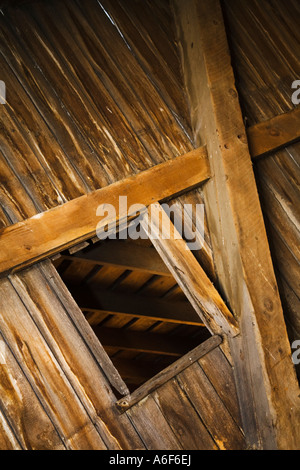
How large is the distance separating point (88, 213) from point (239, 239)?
0.85 metres

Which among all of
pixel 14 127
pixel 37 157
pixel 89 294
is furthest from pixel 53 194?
pixel 89 294

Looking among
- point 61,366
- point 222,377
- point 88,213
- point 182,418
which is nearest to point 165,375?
point 182,418

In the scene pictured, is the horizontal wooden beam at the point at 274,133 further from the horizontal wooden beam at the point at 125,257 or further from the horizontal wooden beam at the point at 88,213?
the horizontal wooden beam at the point at 125,257

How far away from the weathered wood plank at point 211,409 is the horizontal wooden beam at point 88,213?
0.91m

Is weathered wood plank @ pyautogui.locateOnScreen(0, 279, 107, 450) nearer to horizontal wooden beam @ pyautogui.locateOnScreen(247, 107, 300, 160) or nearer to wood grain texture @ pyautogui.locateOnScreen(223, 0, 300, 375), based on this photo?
wood grain texture @ pyautogui.locateOnScreen(223, 0, 300, 375)

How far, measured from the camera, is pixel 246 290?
3004 millimetres

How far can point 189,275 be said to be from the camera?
306cm

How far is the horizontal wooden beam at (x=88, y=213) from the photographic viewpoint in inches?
107

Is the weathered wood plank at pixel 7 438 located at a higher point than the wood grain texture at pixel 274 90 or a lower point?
lower

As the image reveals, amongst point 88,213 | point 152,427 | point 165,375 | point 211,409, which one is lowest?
point 211,409

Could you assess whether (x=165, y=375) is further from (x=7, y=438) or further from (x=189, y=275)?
(x=7, y=438)

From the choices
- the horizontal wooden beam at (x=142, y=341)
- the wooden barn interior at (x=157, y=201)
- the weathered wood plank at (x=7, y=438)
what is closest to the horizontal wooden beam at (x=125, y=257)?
the horizontal wooden beam at (x=142, y=341)

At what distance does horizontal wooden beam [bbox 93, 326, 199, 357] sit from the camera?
6.91m

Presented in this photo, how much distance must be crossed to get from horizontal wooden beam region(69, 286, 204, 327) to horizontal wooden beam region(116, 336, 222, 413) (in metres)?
3.13
